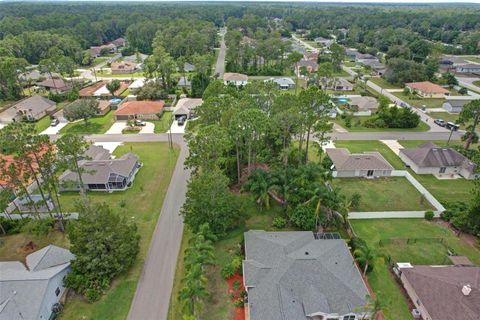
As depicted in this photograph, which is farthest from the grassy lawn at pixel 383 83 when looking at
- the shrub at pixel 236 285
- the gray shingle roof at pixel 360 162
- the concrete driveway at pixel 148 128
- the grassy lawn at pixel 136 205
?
the shrub at pixel 236 285

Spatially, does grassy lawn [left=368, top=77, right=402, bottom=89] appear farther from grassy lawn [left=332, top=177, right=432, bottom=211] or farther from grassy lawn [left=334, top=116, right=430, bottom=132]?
grassy lawn [left=332, top=177, right=432, bottom=211]

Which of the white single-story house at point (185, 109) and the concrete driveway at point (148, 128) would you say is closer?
the concrete driveway at point (148, 128)

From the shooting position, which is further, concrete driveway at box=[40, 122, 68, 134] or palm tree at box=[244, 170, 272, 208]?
concrete driveway at box=[40, 122, 68, 134]

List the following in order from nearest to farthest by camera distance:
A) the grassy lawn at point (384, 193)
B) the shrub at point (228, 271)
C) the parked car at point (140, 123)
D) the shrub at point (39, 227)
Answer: the shrub at point (228, 271), the shrub at point (39, 227), the grassy lawn at point (384, 193), the parked car at point (140, 123)

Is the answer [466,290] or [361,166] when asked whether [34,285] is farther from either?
[361,166]

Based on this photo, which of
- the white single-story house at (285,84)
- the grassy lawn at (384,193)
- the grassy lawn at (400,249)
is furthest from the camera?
the white single-story house at (285,84)

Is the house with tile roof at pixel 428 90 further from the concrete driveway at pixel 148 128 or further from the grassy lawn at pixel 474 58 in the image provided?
the concrete driveway at pixel 148 128

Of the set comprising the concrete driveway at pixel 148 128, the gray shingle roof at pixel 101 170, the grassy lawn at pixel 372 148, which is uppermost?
the gray shingle roof at pixel 101 170

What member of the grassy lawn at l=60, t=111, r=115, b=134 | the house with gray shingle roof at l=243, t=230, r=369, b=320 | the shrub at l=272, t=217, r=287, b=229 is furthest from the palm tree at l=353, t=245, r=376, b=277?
the grassy lawn at l=60, t=111, r=115, b=134
